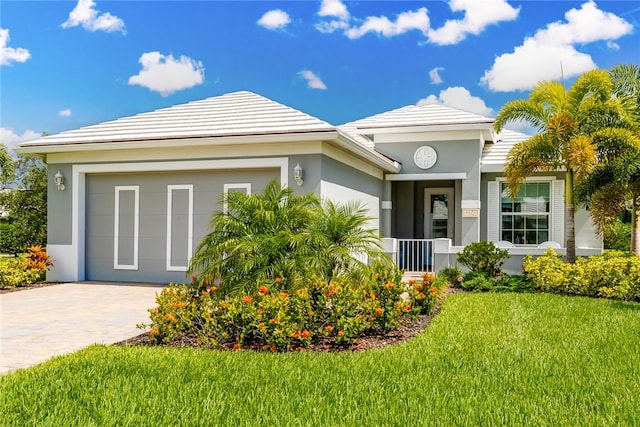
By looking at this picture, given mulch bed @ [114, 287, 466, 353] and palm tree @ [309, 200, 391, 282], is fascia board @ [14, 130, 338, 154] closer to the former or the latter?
palm tree @ [309, 200, 391, 282]

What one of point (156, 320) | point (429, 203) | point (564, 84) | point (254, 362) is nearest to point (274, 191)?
point (156, 320)

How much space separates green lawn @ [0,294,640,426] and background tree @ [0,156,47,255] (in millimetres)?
15913

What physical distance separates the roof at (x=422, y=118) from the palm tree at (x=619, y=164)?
3.29m

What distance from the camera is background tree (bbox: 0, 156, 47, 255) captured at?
66.1 ft

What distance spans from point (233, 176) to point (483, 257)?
6192 mm

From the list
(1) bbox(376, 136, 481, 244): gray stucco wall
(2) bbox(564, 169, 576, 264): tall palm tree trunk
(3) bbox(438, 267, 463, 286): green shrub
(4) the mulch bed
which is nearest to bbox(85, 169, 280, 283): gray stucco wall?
(3) bbox(438, 267, 463, 286): green shrub

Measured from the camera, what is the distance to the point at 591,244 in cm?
1627

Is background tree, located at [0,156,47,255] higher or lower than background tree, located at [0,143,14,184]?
lower

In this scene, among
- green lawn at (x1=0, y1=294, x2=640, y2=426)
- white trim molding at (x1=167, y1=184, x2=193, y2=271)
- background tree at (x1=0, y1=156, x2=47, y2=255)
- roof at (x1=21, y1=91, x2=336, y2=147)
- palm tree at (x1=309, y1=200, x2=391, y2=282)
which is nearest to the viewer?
green lawn at (x1=0, y1=294, x2=640, y2=426)

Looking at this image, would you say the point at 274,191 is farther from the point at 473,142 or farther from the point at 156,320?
the point at 473,142

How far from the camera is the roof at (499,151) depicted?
1634 cm

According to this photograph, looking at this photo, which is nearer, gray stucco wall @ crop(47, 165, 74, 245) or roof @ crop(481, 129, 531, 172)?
gray stucco wall @ crop(47, 165, 74, 245)

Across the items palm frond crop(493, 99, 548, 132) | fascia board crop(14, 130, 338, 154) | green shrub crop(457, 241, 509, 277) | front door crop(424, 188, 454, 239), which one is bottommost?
green shrub crop(457, 241, 509, 277)

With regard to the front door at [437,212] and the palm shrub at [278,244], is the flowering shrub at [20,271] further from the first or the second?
the front door at [437,212]
